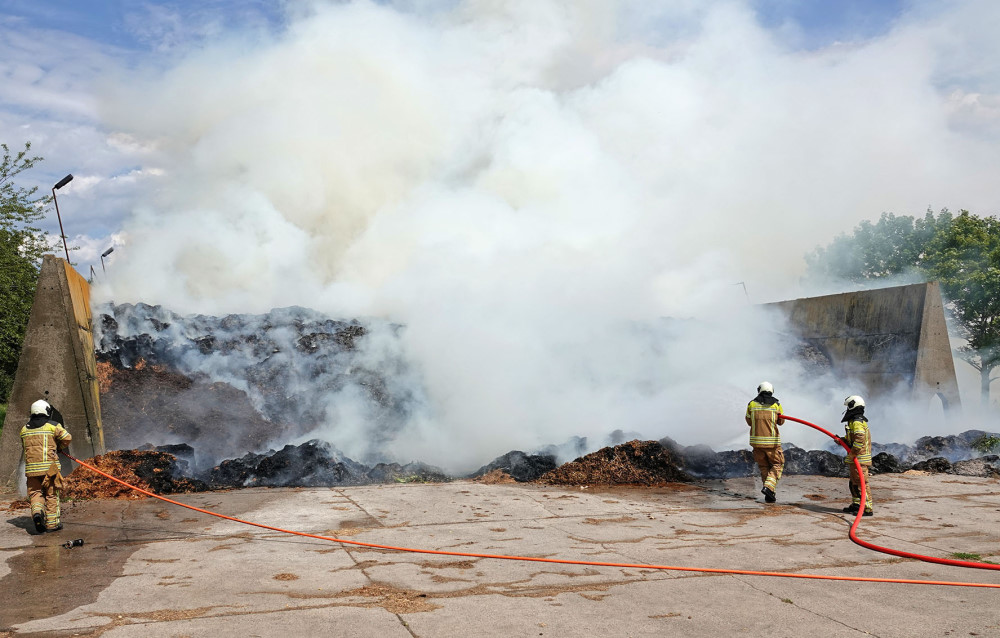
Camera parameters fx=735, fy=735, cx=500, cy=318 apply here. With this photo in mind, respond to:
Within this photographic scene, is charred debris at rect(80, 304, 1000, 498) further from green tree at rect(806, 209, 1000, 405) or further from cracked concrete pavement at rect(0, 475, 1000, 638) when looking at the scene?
green tree at rect(806, 209, 1000, 405)

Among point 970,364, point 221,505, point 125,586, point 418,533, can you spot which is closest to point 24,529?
point 221,505

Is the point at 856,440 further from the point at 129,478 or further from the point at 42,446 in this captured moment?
the point at 129,478

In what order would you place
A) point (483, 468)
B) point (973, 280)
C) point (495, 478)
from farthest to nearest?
point (973, 280)
point (483, 468)
point (495, 478)

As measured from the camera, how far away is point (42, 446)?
301 inches

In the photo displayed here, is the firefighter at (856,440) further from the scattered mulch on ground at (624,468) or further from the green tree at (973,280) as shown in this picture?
the green tree at (973,280)

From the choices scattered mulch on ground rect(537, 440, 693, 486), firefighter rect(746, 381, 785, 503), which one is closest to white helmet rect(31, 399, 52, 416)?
scattered mulch on ground rect(537, 440, 693, 486)

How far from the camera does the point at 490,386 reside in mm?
14031

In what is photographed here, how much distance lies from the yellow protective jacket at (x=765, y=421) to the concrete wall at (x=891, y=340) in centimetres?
792

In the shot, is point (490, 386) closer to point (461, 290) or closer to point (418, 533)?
point (461, 290)

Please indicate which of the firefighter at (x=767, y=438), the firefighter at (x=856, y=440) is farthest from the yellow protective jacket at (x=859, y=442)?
the firefighter at (x=767, y=438)

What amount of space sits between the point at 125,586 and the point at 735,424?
441 inches

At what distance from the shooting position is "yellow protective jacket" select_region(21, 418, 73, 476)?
754 centimetres

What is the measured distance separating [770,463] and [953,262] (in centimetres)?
2228

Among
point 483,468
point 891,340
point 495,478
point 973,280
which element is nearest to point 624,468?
point 495,478
